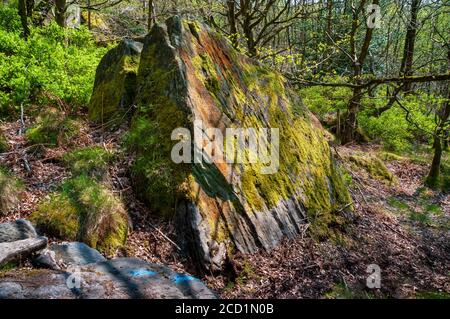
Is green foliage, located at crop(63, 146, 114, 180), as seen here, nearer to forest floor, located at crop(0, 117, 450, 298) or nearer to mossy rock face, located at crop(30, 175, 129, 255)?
forest floor, located at crop(0, 117, 450, 298)

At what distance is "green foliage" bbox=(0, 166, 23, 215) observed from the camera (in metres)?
4.34

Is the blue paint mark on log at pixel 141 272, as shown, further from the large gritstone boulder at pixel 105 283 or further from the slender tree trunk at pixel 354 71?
the slender tree trunk at pixel 354 71

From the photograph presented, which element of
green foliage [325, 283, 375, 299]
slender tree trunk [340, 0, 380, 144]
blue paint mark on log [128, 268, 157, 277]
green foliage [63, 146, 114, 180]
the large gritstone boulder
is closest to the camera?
the large gritstone boulder

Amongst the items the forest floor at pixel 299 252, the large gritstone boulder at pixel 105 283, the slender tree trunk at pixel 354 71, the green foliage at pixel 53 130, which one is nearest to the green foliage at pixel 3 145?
the forest floor at pixel 299 252

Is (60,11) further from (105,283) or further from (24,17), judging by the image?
(105,283)

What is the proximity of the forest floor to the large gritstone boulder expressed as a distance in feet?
2.21

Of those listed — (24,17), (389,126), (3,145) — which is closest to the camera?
(3,145)

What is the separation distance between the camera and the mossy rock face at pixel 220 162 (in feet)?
15.5

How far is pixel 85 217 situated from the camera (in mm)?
4328

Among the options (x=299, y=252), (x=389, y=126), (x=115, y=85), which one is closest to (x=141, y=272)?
(x=299, y=252)

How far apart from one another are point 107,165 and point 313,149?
3760 mm

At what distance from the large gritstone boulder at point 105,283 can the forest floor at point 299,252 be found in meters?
0.67

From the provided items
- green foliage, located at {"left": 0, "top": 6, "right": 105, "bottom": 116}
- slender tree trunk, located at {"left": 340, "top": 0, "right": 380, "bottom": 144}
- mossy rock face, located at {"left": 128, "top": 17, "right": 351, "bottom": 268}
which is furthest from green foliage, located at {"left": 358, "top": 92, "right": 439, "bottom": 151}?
green foliage, located at {"left": 0, "top": 6, "right": 105, "bottom": 116}

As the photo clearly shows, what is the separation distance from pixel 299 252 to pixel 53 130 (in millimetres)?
4129
